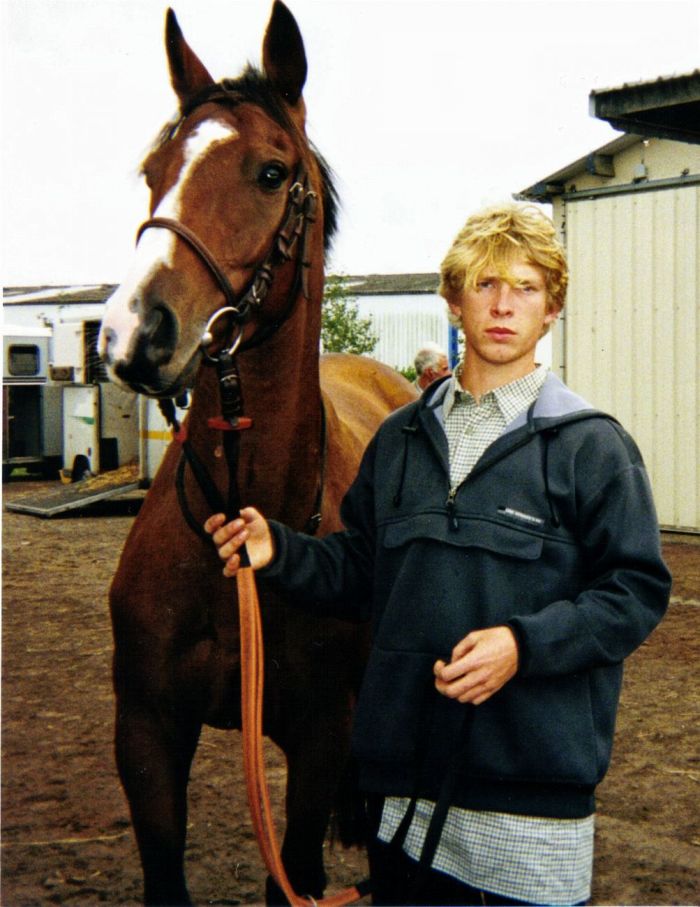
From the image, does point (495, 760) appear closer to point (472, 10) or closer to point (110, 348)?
point (110, 348)

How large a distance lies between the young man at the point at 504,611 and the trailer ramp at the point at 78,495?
9806mm

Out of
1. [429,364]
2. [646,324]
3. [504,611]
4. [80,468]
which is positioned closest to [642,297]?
[646,324]

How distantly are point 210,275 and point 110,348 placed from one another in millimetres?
272

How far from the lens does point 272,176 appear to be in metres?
2.18

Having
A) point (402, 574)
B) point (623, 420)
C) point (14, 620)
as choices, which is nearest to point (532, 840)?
point (402, 574)

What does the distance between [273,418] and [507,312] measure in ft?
2.21

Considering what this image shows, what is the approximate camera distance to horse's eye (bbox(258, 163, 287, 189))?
85.4 inches

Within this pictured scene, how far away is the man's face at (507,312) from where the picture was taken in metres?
1.86

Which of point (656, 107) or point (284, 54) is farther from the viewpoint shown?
point (656, 107)

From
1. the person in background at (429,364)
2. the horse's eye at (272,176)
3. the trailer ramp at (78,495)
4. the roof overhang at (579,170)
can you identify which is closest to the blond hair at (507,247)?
the horse's eye at (272,176)

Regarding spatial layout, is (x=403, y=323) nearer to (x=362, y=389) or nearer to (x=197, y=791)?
(x=362, y=389)

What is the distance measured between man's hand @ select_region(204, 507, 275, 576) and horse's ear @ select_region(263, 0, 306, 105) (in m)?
0.98

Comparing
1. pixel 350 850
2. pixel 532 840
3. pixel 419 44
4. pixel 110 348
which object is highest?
pixel 419 44

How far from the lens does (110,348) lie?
1826 mm
